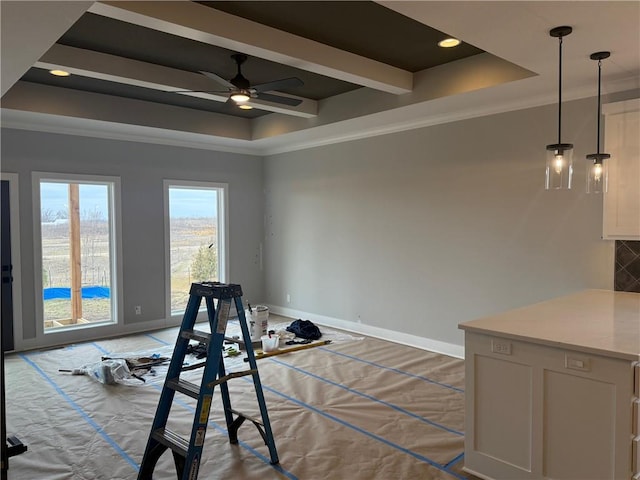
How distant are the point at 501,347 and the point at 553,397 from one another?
36 cm

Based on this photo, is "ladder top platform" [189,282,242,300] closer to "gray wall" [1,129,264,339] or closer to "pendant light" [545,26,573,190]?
"pendant light" [545,26,573,190]

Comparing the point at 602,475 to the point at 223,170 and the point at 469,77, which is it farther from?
the point at 223,170

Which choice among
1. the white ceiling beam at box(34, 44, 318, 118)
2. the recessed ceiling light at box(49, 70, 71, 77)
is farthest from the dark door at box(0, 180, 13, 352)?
the white ceiling beam at box(34, 44, 318, 118)

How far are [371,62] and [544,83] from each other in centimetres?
158

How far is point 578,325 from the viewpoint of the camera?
2799 mm

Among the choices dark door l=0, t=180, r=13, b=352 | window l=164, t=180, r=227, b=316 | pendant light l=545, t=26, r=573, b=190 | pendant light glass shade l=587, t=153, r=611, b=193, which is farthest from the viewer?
window l=164, t=180, r=227, b=316

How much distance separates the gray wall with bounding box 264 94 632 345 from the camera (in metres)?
4.47

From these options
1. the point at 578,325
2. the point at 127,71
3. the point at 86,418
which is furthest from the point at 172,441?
the point at 127,71

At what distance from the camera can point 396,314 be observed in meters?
5.97

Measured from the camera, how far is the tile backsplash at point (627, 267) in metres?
→ 4.01

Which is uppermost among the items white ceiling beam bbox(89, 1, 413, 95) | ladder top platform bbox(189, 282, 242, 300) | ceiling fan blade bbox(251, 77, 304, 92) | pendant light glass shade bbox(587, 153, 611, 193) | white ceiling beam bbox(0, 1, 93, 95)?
white ceiling beam bbox(89, 1, 413, 95)

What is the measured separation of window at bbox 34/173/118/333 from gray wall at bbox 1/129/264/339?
14 cm

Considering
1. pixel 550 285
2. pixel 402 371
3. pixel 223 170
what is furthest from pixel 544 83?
pixel 223 170

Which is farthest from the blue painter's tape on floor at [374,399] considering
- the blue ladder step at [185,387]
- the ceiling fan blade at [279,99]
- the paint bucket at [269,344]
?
the ceiling fan blade at [279,99]
